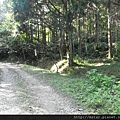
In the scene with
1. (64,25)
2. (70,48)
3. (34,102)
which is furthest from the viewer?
(64,25)

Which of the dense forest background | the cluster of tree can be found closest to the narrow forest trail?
the dense forest background

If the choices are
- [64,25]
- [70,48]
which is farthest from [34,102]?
[64,25]

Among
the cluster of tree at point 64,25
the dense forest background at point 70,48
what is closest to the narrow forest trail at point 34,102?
the dense forest background at point 70,48

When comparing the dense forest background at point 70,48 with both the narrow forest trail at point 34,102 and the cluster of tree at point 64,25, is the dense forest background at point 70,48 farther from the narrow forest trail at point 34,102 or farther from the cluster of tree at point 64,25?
the narrow forest trail at point 34,102

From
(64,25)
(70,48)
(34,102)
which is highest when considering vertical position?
(64,25)

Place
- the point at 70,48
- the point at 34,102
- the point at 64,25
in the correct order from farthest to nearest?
the point at 64,25 → the point at 70,48 → the point at 34,102

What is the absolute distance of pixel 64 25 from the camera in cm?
1880

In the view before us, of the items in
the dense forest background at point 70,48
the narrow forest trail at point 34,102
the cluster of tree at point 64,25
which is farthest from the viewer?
the cluster of tree at point 64,25

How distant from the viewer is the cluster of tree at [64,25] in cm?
1719

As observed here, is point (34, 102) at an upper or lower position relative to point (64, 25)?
lower

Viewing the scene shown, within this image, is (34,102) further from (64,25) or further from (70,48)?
(64,25)

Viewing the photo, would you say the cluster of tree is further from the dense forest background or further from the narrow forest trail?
the narrow forest trail

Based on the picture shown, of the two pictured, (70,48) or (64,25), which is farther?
(64,25)

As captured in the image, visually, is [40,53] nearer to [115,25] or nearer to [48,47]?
[48,47]
